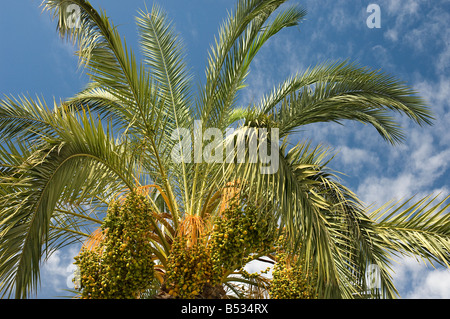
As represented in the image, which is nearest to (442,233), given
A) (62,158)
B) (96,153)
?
(96,153)

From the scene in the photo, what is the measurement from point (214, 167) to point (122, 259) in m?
2.11

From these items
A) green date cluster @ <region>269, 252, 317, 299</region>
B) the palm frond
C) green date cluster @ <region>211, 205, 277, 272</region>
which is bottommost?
green date cluster @ <region>269, 252, 317, 299</region>

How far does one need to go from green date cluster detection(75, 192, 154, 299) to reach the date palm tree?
1.48 feet

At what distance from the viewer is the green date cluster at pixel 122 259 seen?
15.8ft

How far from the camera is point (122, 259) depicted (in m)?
4.80

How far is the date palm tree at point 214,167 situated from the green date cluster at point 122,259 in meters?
0.45

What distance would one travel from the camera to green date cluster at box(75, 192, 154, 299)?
15.8 feet
